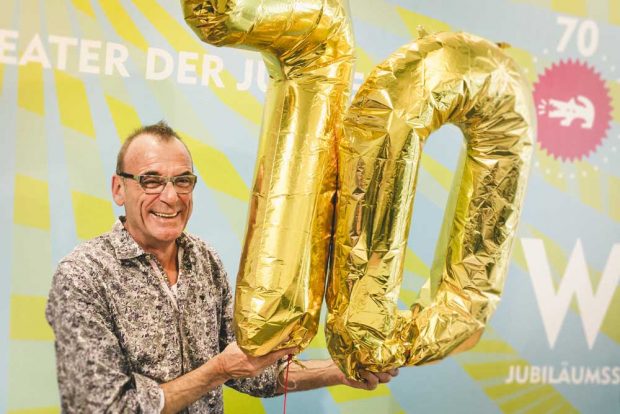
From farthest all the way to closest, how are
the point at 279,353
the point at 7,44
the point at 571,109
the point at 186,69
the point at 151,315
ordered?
the point at 571,109 < the point at 186,69 < the point at 7,44 < the point at 151,315 < the point at 279,353

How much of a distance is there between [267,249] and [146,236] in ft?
1.58

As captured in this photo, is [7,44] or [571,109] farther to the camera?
[571,109]

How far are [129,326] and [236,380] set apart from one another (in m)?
0.36

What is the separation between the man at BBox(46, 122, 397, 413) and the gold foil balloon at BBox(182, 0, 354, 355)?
0.12 meters

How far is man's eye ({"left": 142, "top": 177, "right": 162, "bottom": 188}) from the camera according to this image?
4.66ft

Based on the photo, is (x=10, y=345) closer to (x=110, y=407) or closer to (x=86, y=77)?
(x=110, y=407)

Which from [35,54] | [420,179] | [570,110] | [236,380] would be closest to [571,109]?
[570,110]

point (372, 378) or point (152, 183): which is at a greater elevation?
point (152, 183)

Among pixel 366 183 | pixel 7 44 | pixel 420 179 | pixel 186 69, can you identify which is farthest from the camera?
pixel 420 179

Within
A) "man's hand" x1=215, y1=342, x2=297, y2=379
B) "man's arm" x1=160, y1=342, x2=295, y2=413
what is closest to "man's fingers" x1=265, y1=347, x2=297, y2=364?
"man's hand" x1=215, y1=342, x2=297, y2=379

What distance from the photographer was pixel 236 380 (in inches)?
63.6

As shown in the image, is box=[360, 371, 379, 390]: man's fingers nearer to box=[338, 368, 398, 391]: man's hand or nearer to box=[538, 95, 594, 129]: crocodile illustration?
box=[338, 368, 398, 391]: man's hand

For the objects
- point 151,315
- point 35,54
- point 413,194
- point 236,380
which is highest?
point 35,54

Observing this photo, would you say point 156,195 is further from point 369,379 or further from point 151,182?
point 369,379
